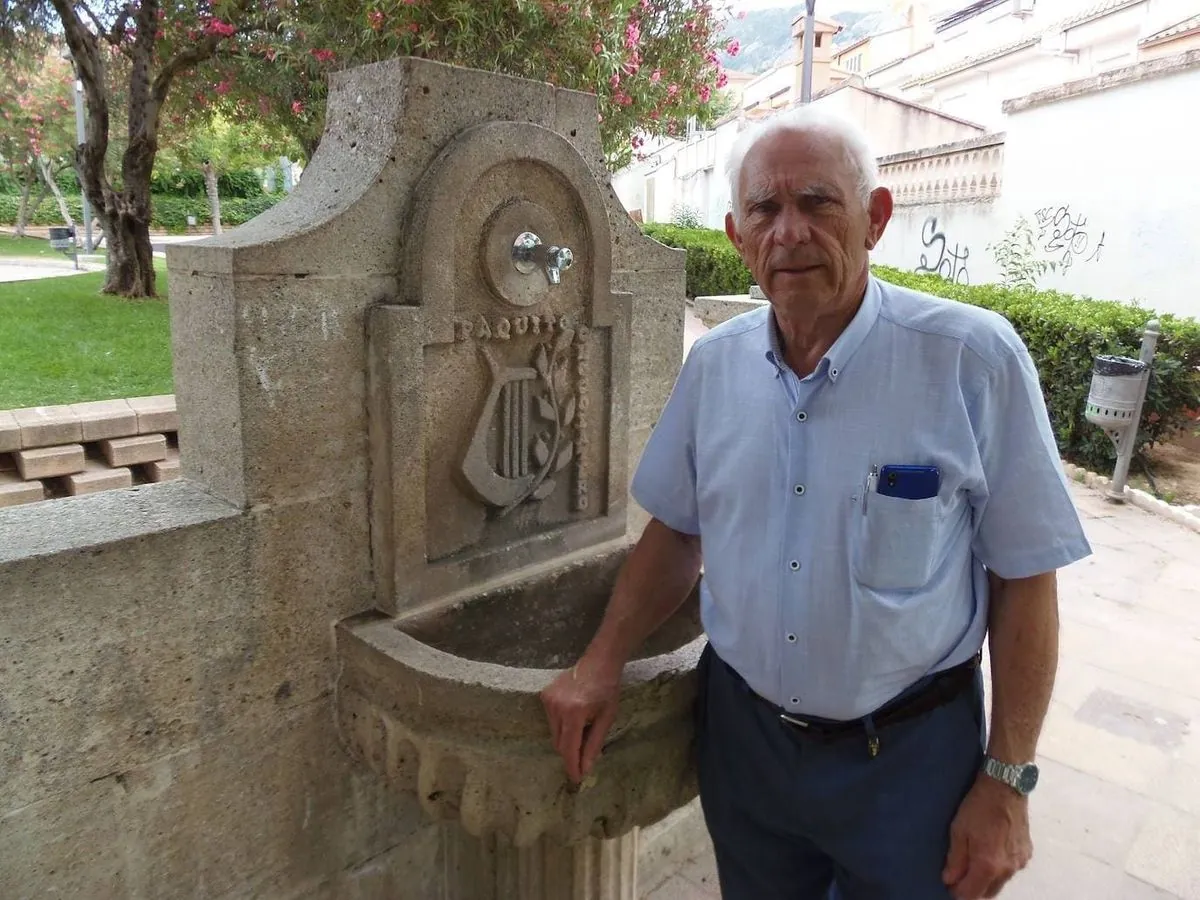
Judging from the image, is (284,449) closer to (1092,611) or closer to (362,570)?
(362,570)

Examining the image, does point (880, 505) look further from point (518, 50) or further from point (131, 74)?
point (131, 74)

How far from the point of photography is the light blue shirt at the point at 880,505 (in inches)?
59.6

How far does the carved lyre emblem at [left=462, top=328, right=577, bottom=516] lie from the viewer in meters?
2.34

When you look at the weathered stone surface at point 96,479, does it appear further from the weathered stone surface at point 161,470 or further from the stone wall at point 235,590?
the stone wall at point 235,590

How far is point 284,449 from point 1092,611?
450cm

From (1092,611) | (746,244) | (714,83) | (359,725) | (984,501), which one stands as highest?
→ (714,83)

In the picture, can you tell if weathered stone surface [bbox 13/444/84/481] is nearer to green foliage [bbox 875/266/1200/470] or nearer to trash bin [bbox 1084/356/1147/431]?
trash bin [bbox 1084/356/1147/431]

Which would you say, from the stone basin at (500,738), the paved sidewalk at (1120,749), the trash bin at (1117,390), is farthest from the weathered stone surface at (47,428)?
the trash bin at (1117,390)

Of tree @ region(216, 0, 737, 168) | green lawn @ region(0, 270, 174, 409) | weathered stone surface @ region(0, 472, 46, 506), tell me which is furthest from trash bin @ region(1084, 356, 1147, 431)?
weathered stone surface @ region(0, 472, 46, 506)

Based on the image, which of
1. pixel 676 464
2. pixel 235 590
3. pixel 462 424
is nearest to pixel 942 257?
pixel 462 424

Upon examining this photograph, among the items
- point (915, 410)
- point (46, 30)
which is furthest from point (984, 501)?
point (46, 30)

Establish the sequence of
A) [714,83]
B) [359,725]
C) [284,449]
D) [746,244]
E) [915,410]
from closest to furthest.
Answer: [915,410], [746,244], [284,449], [359,725], [714,83]

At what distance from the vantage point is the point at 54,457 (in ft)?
14.2

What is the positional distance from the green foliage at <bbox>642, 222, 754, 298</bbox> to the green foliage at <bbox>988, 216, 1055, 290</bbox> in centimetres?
423
